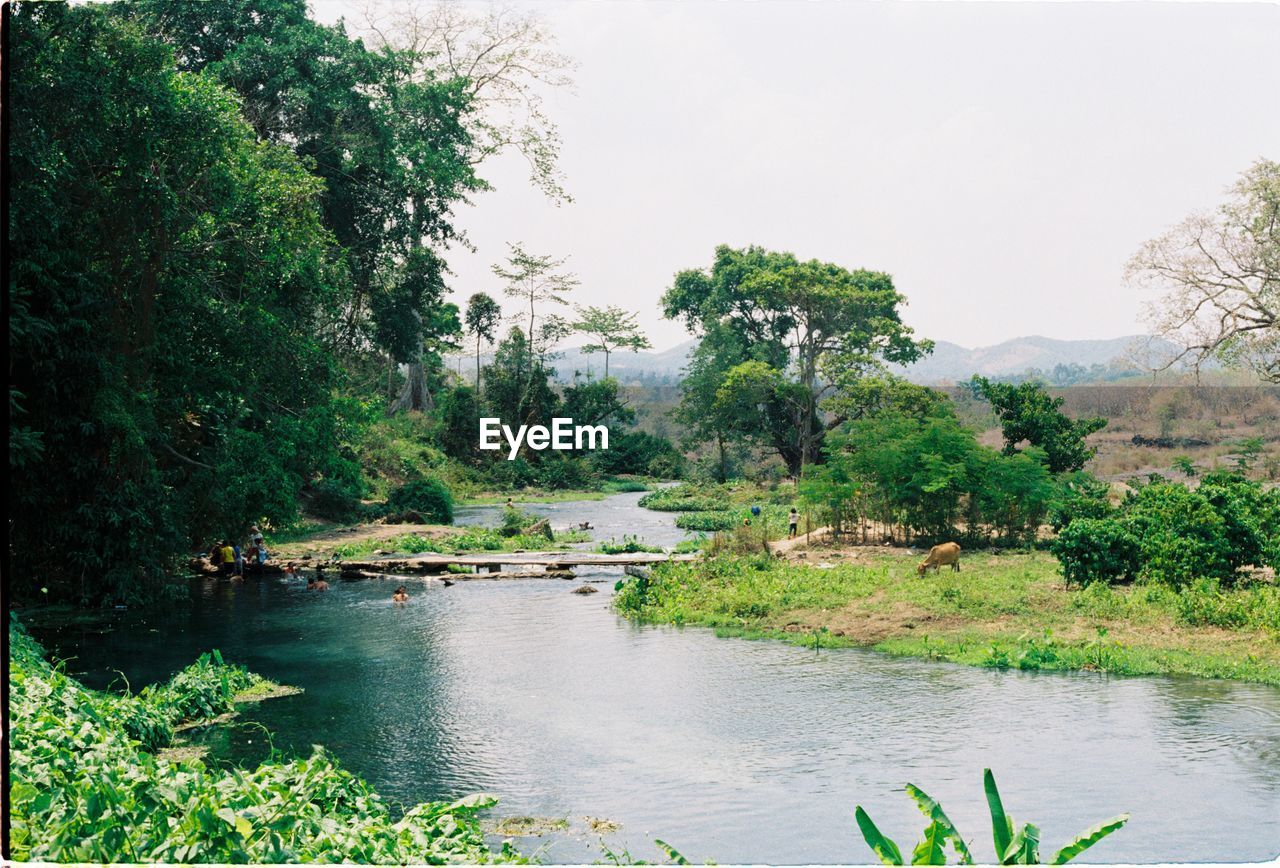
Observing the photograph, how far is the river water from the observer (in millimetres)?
6461

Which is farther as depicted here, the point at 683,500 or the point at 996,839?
the point at 683,500

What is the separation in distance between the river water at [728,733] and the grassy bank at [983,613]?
1.27 ft

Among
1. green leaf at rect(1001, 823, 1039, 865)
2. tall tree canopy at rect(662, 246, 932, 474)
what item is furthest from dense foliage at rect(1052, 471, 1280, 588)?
tall tree canopy at rect(662, 246, 932, 474)

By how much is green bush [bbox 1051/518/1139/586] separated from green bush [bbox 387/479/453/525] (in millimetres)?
14642

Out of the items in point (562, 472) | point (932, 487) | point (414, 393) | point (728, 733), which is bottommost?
point (728, 733)

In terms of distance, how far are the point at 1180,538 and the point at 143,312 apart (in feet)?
40.3

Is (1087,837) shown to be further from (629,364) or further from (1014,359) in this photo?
(1014,359)

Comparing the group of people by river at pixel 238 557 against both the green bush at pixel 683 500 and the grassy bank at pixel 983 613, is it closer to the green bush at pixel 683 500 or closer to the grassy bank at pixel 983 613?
the grassy bank at pixel 983 613

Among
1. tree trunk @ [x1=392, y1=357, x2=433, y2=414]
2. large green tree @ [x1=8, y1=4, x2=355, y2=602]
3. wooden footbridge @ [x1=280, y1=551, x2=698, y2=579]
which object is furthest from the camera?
tree trunk @ [x1=392, y1=357, x2=433, y2=414]

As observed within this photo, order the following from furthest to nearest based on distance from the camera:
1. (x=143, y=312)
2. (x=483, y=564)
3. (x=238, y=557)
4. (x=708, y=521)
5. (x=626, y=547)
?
(x=708, y=521)
(x=626, y=547)
(x=483, y=564)
(x=238, y=557)
(x=143, y=312)

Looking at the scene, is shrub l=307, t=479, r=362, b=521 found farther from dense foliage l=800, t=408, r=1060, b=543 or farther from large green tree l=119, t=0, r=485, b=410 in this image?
dense foliage l=800, t=408, r=1060, b=543

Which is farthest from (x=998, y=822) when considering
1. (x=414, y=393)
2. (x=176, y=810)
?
(x=414, y=393)

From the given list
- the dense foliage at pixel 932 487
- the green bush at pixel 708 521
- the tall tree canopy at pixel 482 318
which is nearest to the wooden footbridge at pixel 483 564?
the dense foliage at pixel 932 487

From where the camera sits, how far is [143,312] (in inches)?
520
